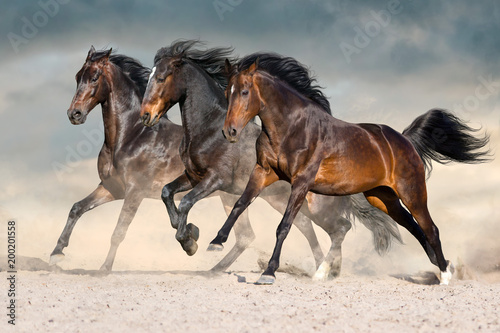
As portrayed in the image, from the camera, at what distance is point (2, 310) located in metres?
5.97

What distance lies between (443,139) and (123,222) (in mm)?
4637

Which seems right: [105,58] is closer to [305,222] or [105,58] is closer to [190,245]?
[190,245]

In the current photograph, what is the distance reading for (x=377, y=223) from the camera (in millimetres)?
9953

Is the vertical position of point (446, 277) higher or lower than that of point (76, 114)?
lower

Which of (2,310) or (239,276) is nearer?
(2,310)

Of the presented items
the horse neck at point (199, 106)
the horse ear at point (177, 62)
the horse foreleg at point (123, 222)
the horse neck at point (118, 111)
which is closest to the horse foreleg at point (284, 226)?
the horse neck at point (199, 106)

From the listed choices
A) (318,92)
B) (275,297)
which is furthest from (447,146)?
(275,297)

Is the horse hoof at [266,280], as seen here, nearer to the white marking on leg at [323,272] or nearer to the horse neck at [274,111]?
the horse neck at [274,111]

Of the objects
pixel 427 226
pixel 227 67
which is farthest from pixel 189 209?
pixel 427 226

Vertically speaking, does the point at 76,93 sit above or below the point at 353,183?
above

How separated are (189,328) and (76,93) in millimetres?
5021

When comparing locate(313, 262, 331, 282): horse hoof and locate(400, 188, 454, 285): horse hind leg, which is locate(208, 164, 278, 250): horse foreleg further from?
locate(313, 262, 331, 282): horse hoof

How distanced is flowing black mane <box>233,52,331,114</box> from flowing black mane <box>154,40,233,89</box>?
2.15 ft

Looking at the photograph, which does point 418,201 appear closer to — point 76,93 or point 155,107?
point 155,107
